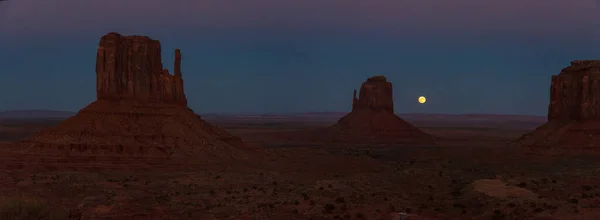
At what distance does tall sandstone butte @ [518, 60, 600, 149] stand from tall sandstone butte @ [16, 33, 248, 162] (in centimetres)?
3764

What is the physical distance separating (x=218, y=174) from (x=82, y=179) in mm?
11415

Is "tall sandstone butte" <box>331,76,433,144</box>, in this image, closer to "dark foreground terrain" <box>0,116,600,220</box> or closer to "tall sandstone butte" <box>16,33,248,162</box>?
"dark foreground terrain" <box>0,116,600,220</box>

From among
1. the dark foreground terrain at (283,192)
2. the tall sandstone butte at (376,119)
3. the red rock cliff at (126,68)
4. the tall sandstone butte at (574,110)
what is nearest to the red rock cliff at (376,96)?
the tall sandstone butte at (376,119)

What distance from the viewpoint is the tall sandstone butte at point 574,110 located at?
72.1m

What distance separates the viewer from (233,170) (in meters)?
58.7

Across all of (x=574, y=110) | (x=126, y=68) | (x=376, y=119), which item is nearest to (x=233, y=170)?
(x=126, y=68)

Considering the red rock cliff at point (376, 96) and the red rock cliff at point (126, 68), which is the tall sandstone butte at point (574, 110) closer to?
the red rock cliff at point (126, 68)

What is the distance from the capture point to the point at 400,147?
4296 inches

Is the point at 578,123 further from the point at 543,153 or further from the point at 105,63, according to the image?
the point at 105,63

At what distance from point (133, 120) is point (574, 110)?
52018 mm

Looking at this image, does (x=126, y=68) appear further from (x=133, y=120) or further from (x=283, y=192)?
(x=283, y=192)

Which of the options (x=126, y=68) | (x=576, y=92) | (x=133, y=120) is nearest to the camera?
(x=133, y=120)

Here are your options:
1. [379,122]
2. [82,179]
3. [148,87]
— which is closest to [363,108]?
[379,122]

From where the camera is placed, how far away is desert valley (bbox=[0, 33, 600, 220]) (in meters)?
34.1
